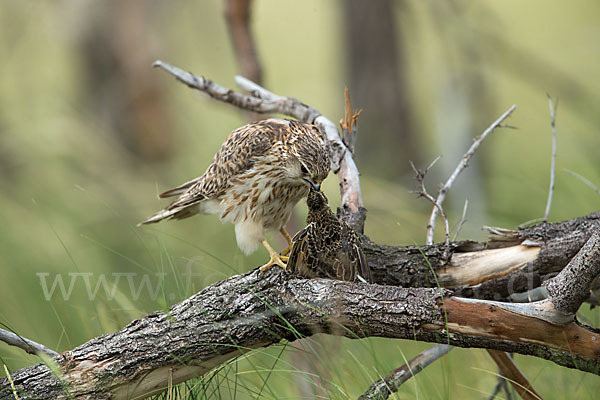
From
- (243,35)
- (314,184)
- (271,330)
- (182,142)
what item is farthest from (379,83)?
(271,330)

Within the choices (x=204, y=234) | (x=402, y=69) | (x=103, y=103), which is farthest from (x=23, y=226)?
(x=402, y=69)

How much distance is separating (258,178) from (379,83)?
4440 millimetres

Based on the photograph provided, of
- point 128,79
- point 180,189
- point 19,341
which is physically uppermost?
point 128,79

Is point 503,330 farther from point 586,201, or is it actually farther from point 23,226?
point 23,226

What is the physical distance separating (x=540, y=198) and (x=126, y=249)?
13.5ft

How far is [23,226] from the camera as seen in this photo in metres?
5.39

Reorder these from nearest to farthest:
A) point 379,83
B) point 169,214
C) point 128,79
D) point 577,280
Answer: point 577,280 → point 169,214 → point 379,83 → point 128,79

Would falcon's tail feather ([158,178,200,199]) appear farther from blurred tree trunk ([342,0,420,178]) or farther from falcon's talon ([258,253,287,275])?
blurred tree trunk ([342,0,420,178])

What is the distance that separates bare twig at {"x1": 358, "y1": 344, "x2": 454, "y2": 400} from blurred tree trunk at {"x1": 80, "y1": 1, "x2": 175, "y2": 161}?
586 cm

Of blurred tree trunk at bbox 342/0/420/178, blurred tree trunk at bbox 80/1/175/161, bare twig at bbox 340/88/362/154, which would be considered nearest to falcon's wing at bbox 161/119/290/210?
bare twig at bbox 340/88/362/154

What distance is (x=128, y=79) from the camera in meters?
7.27

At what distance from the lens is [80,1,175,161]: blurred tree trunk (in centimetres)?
701

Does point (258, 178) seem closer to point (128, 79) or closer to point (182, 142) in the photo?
point (128, 79)

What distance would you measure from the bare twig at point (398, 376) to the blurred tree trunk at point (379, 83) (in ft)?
15.8
